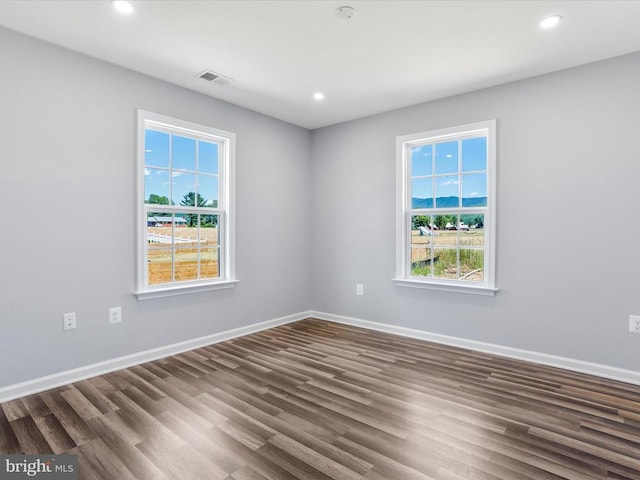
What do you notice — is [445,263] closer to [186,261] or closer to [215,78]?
[186,261]

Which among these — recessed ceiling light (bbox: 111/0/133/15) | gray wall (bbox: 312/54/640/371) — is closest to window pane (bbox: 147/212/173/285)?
recessed ceiling light (bbox: 111/0/133/15)

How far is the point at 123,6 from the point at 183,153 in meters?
1.50

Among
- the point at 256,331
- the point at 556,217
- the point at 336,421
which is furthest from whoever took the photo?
the point at 256,331

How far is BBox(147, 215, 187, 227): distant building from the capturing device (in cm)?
339

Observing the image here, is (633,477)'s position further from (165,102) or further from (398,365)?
(165,102)

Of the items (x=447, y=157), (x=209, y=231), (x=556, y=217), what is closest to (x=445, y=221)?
(x=447, y=157)

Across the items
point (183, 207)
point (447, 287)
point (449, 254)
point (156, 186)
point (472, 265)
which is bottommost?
point (447, 287)

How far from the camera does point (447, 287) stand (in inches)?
149

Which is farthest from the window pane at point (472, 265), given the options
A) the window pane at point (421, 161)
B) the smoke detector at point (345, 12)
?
the smoke detector at point (345, 12)

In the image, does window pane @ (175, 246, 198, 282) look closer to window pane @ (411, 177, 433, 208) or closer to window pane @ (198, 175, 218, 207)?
window pane @ (198, 175, 218, 207)

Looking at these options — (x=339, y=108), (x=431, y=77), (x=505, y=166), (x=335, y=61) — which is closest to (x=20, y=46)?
(x=335, y=61)

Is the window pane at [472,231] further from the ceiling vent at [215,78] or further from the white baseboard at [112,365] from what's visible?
the ceiling vent at [215,78]

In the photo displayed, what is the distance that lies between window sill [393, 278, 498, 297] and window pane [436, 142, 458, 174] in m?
1.23

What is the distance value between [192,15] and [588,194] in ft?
11.2
